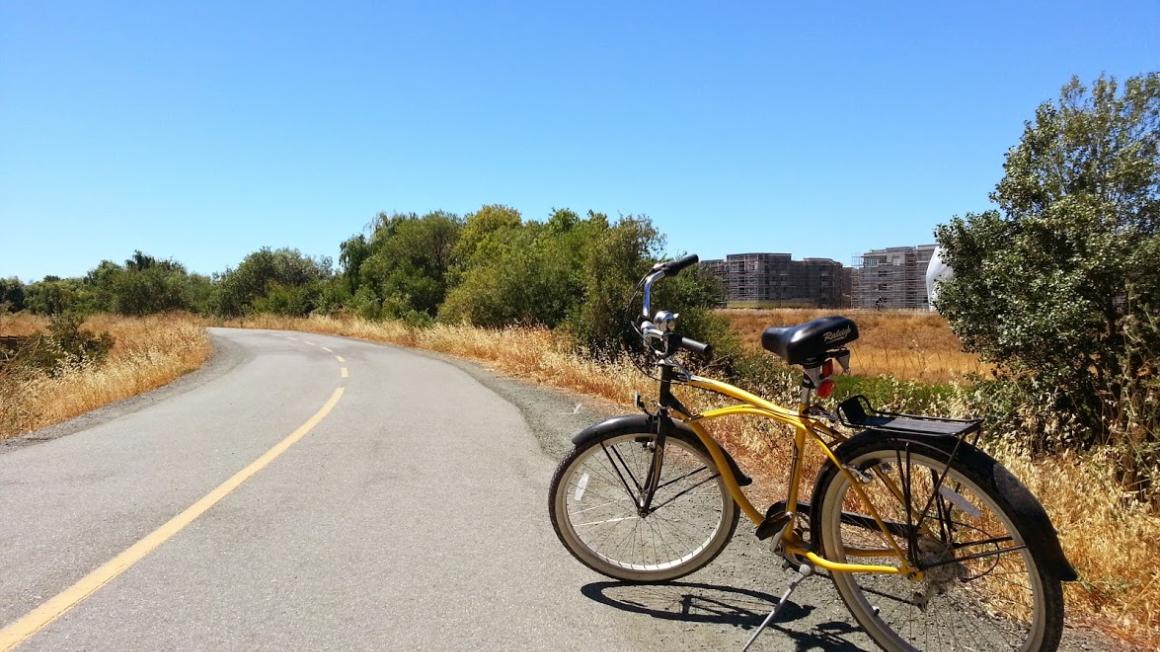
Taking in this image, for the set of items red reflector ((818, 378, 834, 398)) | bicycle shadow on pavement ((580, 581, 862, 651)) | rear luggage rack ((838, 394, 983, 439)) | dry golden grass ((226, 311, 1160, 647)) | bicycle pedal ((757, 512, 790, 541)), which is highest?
red reflector ((818, 378, 834, 398))

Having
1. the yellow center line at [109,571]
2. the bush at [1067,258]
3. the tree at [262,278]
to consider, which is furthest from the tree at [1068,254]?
the tree at [262,278]

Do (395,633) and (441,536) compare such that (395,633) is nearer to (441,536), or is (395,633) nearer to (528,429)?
(441,536)

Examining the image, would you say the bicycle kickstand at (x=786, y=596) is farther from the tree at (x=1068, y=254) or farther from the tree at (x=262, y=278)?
the tree at (x=262, y=278)

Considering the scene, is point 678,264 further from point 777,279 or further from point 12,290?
point 12,290

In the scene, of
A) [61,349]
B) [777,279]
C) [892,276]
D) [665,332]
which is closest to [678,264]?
[665,332]

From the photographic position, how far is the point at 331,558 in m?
4.05

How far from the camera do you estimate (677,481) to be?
3.59 metres

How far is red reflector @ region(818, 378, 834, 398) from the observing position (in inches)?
117

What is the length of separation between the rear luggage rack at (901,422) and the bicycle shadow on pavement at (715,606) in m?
0.97

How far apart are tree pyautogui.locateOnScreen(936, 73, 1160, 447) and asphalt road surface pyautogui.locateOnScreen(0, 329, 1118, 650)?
570cm

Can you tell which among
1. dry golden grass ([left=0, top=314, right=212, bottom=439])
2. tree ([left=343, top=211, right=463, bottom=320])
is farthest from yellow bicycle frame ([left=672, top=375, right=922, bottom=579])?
tree ([left=343, top=211, right=463, bottom=320])

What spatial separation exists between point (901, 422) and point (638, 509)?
1.45 metres

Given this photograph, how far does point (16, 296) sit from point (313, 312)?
181 feet

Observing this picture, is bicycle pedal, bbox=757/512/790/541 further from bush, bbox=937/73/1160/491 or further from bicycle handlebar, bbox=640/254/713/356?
bush, bbox=937/73/1160/491
